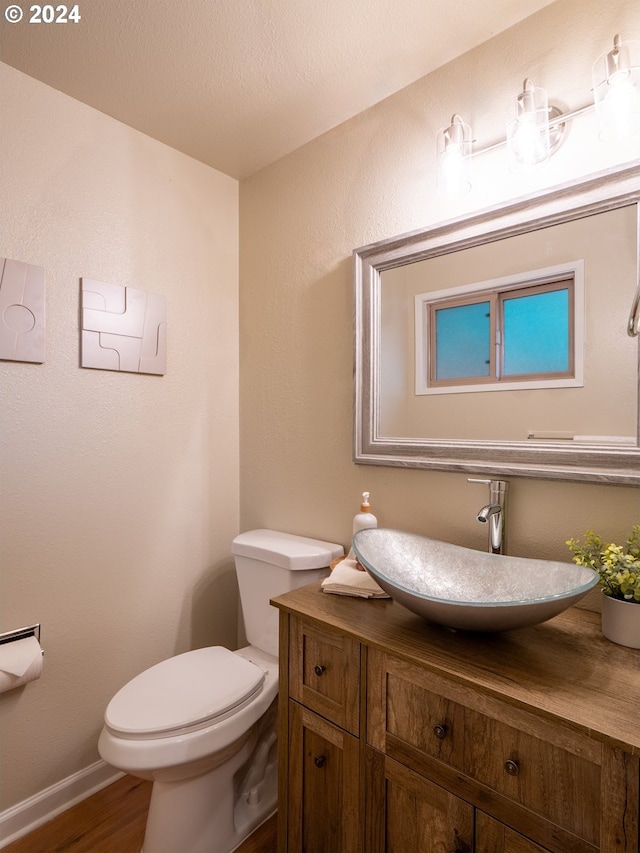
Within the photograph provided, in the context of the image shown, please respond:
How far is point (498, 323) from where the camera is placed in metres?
1.33

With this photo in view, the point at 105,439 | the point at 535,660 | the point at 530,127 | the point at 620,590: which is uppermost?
the point at 530,127

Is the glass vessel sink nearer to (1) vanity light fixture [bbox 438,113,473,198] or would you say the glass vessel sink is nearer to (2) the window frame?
(2) the window frame

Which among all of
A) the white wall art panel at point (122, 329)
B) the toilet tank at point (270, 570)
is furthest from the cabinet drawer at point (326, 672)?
the white wall art panel at point (122, 329)

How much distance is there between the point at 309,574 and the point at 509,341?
0.99 meters

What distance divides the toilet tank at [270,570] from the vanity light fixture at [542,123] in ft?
4.05

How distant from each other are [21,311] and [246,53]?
41.8 inches

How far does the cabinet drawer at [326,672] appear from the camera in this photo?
107 centimetres

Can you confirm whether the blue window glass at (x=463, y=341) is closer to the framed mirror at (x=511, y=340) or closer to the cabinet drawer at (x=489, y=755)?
the framed mirror at (x=511, y=340)

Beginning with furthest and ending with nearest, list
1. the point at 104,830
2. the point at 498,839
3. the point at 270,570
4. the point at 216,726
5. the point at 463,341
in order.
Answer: the point at 270,570, the point at 104,830, the point at 463,341, the point at 216,726, the point at 498,839

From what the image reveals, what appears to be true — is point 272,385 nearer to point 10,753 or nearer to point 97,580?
point 97,580

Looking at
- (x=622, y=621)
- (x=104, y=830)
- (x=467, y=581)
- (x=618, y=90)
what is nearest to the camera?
(x=622, y=621)

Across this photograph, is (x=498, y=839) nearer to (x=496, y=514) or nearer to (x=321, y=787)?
(x=321, y=787)

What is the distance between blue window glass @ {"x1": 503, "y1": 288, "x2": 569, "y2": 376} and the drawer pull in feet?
2.90

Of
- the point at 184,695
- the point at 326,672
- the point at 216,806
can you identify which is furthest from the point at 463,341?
the point at 216,806
